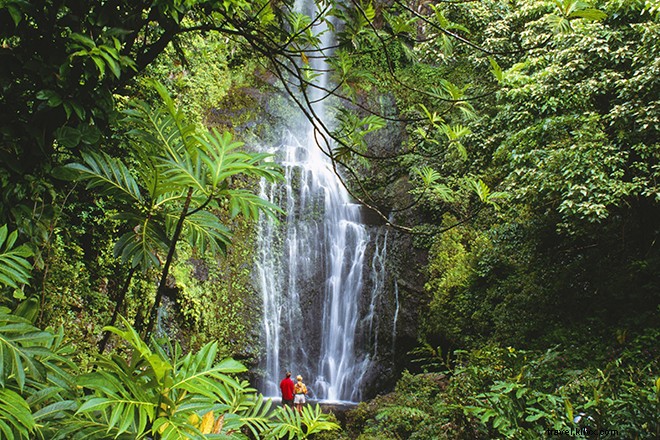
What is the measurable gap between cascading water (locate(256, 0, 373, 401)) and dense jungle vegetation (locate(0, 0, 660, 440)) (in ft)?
1.83

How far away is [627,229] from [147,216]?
7.05m

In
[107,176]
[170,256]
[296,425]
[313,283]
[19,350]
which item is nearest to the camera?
[19,350]

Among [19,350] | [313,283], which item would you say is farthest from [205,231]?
[313,283]

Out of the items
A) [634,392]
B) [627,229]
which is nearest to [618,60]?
[627,229]

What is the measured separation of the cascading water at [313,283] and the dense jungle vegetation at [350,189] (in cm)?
56

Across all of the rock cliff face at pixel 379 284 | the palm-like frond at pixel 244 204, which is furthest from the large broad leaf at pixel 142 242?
the rock cliff face at pixel 379 284

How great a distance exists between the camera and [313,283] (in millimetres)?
11086

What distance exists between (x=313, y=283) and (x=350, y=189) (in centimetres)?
608

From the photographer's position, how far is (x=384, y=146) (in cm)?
1346

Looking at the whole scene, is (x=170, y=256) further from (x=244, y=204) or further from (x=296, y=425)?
(x=296, y=425)

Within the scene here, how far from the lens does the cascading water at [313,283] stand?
33.5ft

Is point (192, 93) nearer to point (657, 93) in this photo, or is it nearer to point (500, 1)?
point (500, 1)

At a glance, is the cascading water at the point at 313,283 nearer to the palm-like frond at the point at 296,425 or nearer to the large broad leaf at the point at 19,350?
the palm-like frond at the point at 296,425

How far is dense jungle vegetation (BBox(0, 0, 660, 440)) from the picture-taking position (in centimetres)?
163
